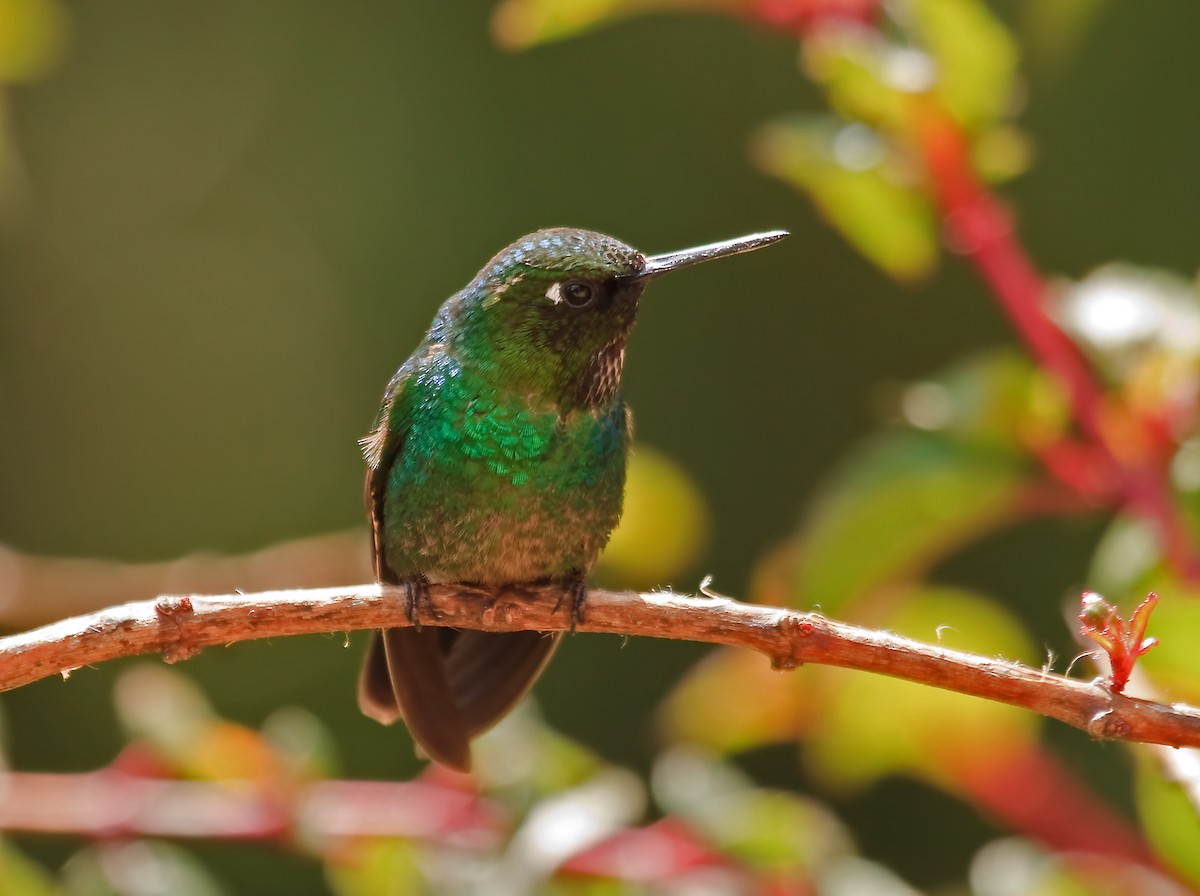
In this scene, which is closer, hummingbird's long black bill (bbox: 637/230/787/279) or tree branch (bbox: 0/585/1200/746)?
tree branch (bbox: 0/585/1200/746)

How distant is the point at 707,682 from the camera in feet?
9.72

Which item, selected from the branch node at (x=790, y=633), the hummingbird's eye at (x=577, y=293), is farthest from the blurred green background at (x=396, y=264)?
the branch node at (x=790, y=633)

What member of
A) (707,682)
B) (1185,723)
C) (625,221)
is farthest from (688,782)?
(625,221)

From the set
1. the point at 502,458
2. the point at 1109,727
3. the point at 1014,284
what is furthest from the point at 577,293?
the point at 1109,727

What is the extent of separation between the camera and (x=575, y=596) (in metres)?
2.44

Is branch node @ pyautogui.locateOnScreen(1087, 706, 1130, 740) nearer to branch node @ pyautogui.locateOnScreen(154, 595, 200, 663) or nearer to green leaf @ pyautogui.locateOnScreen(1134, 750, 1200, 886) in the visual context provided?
green leaf @ pyautogui.locateOnScreen(1134, 750, 1200, 886)

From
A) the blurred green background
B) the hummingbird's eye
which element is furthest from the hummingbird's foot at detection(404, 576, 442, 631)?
the blurred green background

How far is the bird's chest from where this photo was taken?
2551 millimetres

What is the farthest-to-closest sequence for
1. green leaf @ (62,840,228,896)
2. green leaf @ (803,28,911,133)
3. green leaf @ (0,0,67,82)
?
green leaf @ (0,0,67,82) < green leaf @ (62,840,228,896) < green leaf @ (803,28,911,133)

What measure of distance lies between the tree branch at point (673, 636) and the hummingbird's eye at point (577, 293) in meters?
0.72

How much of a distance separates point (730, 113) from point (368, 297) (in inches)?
69.5

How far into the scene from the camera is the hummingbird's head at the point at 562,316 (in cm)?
264

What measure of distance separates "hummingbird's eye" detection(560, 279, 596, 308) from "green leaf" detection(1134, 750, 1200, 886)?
Result: 122 centimetres

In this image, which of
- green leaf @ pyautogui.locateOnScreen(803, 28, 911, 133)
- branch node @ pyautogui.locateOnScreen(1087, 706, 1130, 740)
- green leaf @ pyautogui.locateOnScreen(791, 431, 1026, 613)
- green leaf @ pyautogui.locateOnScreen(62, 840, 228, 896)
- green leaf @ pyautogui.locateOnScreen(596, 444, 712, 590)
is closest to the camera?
branch node @ pyautogui.locateOnScreen(1087, 706, 1130, 740)
